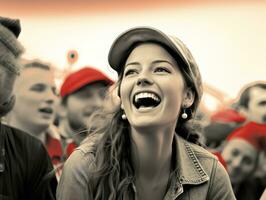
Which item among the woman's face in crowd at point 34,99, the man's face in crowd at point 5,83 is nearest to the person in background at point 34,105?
the woman's face in crowd at point 34,99

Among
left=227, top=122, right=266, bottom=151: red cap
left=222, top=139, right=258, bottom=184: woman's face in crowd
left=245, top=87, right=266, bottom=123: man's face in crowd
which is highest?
left=245, top=87, right=266, bottom=123: man's face in crowd

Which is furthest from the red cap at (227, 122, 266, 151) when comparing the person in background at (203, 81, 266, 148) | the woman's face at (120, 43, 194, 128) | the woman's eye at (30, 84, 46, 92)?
the woman's face at (120, 43, 194, 128)

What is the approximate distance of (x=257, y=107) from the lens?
2.90m

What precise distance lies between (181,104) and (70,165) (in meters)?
0.36

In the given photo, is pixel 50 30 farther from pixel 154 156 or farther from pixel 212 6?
pixel 154 156

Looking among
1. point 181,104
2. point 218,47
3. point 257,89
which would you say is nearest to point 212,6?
point 218,47

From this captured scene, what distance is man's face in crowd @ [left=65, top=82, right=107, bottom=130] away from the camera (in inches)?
103

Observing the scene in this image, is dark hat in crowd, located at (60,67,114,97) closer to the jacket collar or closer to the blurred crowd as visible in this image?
→ the blurred crowd

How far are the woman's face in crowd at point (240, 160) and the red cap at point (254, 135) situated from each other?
0.02 metres

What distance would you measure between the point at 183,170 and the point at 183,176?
0.02 m

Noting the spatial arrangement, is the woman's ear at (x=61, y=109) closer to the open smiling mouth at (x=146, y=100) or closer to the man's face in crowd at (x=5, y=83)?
the man's face in crowd at (x=5, y=83)

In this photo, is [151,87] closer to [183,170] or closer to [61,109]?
[183,170]

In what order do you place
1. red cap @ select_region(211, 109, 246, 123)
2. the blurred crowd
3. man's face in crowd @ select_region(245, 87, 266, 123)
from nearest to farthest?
the blurred crowd → man's face in crowd @ select_region(245, 87, 266, 123) → red cap @ select_region(211, 109, 246, 123)

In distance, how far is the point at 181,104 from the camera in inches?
57.1
